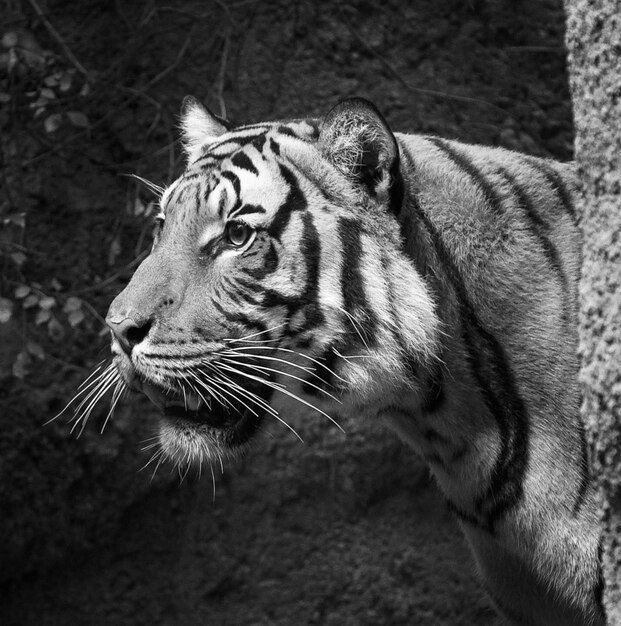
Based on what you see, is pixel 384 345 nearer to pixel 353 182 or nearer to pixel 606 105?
pixel 353 182

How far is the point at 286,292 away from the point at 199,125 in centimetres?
65

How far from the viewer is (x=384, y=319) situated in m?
1.98

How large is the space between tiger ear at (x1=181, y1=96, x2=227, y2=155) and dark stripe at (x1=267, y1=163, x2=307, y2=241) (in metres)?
→ 0.41

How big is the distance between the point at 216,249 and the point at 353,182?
310 millimetres

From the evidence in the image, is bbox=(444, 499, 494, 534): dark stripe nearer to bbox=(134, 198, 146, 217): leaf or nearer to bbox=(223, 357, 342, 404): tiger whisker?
bbox=(223, 357, 342, 404): tiger whisker

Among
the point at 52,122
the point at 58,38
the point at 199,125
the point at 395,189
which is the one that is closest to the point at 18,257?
the point at 52,122

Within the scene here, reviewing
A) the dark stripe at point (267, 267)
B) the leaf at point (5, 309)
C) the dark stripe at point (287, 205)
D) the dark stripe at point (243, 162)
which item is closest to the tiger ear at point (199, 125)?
the dark stripe at point (243, 162)

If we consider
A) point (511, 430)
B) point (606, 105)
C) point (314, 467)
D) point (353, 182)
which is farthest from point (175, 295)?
point (314, 467)

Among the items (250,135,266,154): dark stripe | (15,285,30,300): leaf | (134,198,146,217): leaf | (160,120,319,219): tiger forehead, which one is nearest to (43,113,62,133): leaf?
(134,198,146,217): leaf

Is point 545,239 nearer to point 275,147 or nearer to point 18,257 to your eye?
point 275,147

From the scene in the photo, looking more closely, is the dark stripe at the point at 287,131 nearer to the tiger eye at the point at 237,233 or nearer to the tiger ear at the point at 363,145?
the tiger ear at the point at 363,145

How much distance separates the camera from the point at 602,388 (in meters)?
1.58

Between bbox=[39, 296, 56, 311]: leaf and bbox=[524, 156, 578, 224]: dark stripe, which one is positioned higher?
bbox=[524, 156, 578, 224]: dark stripe

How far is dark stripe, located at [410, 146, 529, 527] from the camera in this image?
198cm
